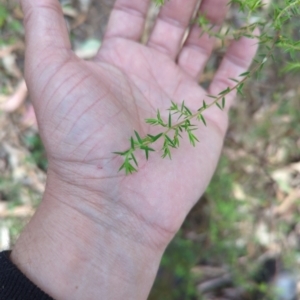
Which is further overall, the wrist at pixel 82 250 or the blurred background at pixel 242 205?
the blurred background at pixel 242 205

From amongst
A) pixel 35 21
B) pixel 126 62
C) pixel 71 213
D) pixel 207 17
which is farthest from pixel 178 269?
pixel 35 21

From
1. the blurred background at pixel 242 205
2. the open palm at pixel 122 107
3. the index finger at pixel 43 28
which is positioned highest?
the index finger at pixel 43 28

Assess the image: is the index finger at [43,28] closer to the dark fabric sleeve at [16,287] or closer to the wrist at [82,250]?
the wrist at [82,250]

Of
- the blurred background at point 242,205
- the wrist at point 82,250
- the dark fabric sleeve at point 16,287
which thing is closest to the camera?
the dark fabric sleeve at point 16,287

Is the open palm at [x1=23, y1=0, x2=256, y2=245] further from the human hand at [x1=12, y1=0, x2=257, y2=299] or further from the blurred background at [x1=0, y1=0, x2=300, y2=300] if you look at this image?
the blurred background at [x1=0, y1=0, x2=300, y2=300]

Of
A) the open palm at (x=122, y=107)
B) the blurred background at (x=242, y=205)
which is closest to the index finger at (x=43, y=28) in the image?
the open palm at (x=122, y=107)

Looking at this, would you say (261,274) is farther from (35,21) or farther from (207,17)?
(35,21)

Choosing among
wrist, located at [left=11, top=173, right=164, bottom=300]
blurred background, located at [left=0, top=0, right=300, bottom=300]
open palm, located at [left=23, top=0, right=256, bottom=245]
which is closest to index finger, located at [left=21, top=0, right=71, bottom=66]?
open palm, located at [left=23, top=0, right=256, bottom=245]
